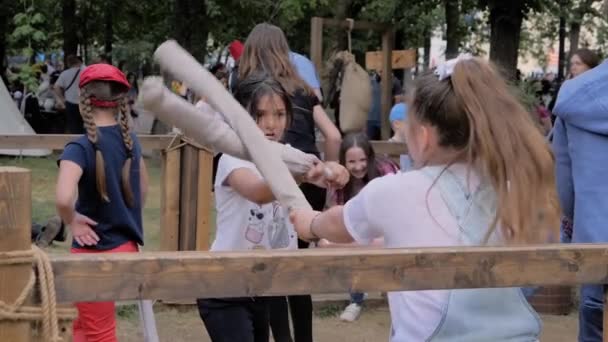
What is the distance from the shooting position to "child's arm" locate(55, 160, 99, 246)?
3664 millimetres

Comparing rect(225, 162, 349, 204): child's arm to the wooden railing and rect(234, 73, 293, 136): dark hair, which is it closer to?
rect(234, 73, 293, 136): dark hair

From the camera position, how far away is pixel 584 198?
143 inches

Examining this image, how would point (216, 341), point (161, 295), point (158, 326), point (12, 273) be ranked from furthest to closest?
point (158, 326) < point (216, 341) < point (161, 295) < point (12, 273)

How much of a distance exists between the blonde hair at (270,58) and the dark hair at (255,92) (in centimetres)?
57

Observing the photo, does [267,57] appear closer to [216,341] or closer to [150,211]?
[216,341]

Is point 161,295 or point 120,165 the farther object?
point 120,165

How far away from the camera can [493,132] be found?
217cm

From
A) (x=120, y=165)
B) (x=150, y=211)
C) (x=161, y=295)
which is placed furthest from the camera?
(x=150, y=211)

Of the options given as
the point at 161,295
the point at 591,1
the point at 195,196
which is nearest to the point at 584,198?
the point at 161,295

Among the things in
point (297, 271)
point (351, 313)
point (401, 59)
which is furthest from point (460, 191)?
point (401, 59)

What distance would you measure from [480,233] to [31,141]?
4351 millimetres

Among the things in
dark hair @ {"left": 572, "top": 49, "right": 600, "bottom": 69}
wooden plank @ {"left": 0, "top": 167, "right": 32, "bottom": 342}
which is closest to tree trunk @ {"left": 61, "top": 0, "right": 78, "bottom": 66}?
dark hair @ {"left": 572, "top": 49, "right": 600, "bottom": 69}

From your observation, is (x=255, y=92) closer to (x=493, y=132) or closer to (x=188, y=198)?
(x=493, y=132)

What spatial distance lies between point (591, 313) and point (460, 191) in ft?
5.65
